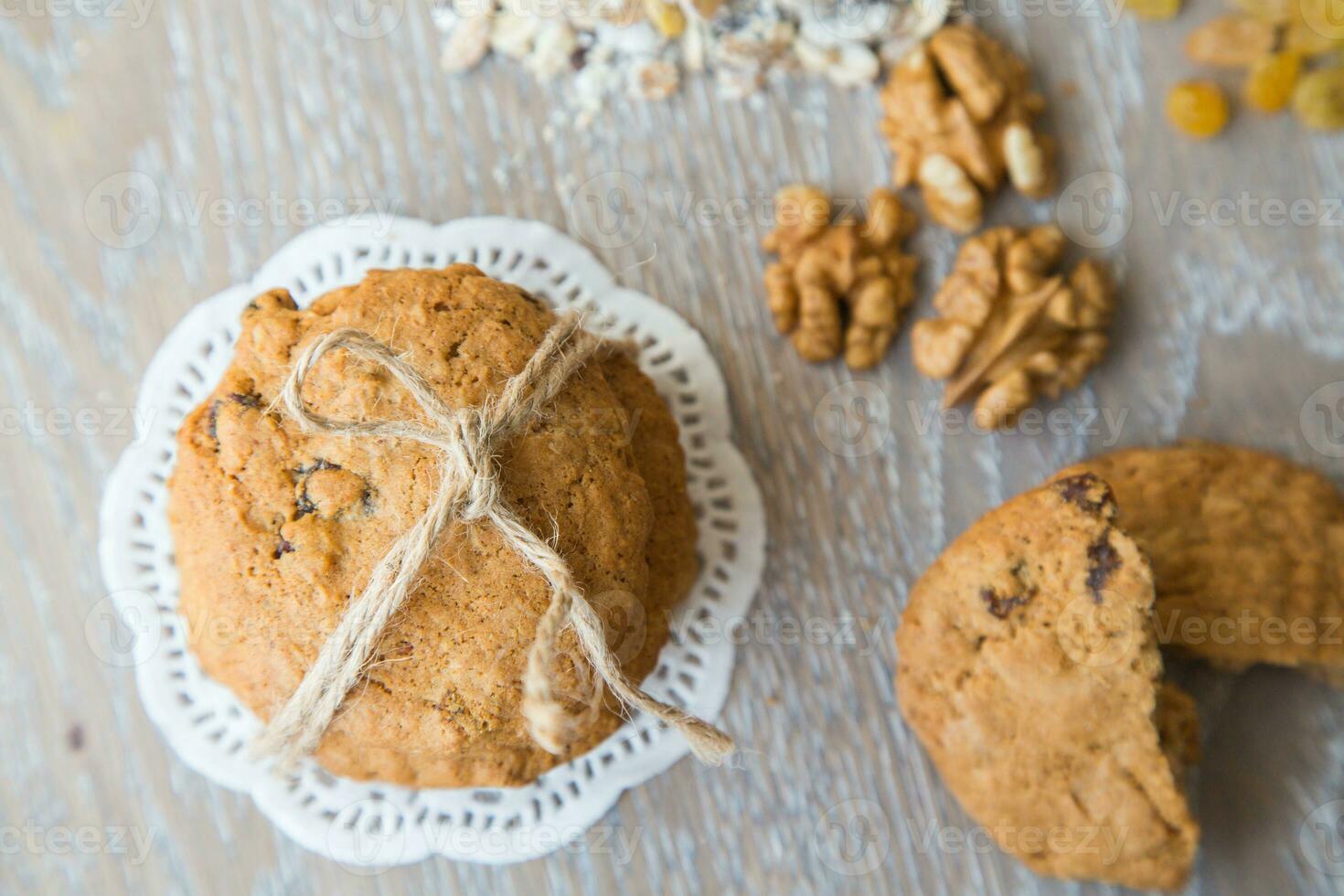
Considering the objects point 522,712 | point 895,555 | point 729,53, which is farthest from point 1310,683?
point 729,53

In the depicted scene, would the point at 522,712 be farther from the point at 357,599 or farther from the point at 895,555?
the point at 895,555

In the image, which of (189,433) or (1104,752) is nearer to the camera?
(189,433)

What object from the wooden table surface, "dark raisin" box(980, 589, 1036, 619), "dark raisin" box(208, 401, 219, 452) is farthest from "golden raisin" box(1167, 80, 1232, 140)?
"dark raisin" box(208, 401, 219, 452)

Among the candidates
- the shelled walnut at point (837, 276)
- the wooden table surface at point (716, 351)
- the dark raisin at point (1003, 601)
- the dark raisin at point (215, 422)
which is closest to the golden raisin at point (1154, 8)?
the wooden table surface at point (716, 351)

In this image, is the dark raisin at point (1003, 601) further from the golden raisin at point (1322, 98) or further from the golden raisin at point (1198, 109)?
the golden raisin at point (1322, 98)

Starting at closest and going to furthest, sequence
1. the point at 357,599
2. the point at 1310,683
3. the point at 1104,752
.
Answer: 1. the point at 357,599
2. the point at 1104,752
3. the point at 1310,683

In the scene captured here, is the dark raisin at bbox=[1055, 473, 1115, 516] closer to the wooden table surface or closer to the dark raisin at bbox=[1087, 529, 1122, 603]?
the dark raisin at bbox=[1087, 529, 1122, 603]

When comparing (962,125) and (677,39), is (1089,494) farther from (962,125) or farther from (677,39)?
(677,39)
